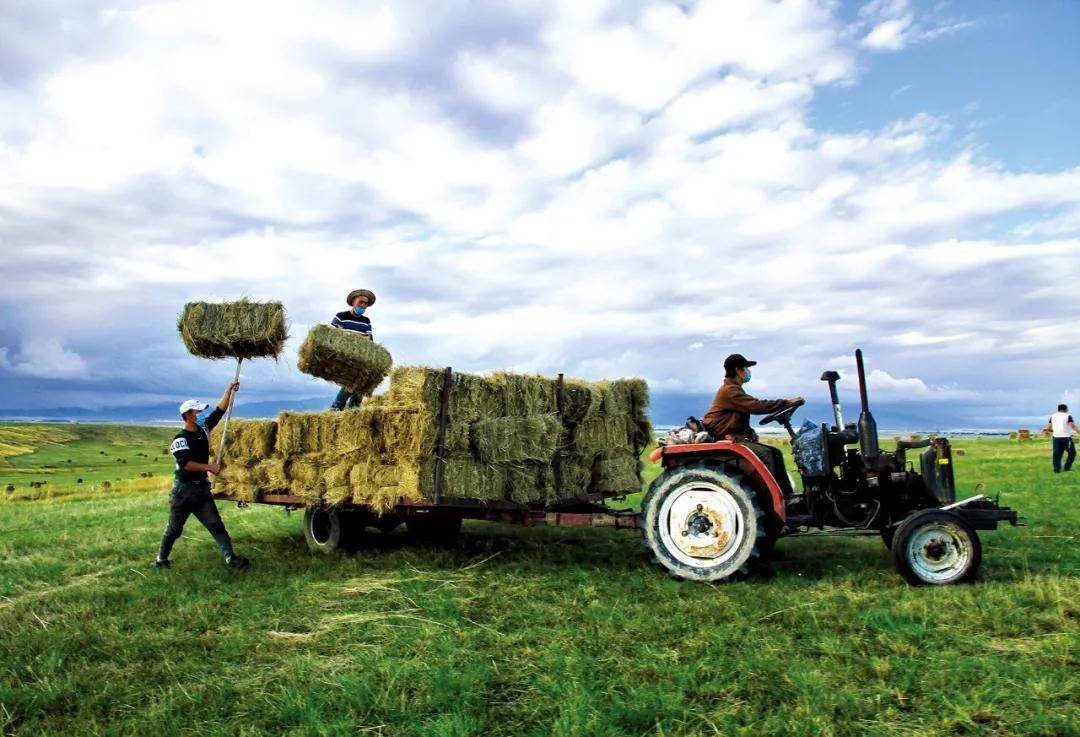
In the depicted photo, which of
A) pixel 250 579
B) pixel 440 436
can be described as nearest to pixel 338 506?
pixel 250 579

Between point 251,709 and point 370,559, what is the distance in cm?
393

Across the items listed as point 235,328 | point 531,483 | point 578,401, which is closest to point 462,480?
point 531,483

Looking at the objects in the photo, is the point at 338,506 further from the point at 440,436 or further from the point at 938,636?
the point at 938,636

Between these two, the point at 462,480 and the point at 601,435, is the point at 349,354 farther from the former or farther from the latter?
the point at 601,435

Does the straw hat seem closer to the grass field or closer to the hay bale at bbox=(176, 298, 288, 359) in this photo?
the hay bale at bbox=(176, 298, 288, 359)

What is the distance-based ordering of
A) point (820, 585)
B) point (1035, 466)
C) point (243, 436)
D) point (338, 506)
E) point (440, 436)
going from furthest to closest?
point (1035, 466), point (243, 436), point (338, 506), point (440, 436), point (820, 585)

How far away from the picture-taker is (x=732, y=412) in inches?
269

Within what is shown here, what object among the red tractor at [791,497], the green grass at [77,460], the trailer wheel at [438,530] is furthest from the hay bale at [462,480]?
the green grass at [77,460]

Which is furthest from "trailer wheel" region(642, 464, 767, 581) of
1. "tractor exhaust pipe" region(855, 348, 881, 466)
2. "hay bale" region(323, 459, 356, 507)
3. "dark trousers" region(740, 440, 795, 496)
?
"hay bale" region(323, 459, 356, 507)

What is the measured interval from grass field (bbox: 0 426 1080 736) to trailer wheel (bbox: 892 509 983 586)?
20cm

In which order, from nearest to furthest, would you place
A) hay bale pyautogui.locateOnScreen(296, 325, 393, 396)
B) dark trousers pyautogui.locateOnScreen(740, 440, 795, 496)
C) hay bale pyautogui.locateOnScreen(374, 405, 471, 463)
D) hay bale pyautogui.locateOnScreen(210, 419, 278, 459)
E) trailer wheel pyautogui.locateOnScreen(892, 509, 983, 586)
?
trailer wheel pyautogui.locateOnScreen(892, 509, 983, 586) < hay bale pyautogui.locateOnScreen(374, 405, 471, 463) < dark trousers pyautogui.locateOnScreen(740, 440, 795, 496) < hay bale pyautogui.locateOnScreen(296, 325, 393, 396) < hay bale pyautogui.locateOnScreen(210, 419, 278, 459)

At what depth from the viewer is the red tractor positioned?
246 inches

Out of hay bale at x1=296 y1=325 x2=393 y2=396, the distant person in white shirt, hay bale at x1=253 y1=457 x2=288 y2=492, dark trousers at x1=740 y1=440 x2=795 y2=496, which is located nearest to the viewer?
dark trousers at x1=740 y1=440 x2=795 y2=496

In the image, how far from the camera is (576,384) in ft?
25.7
